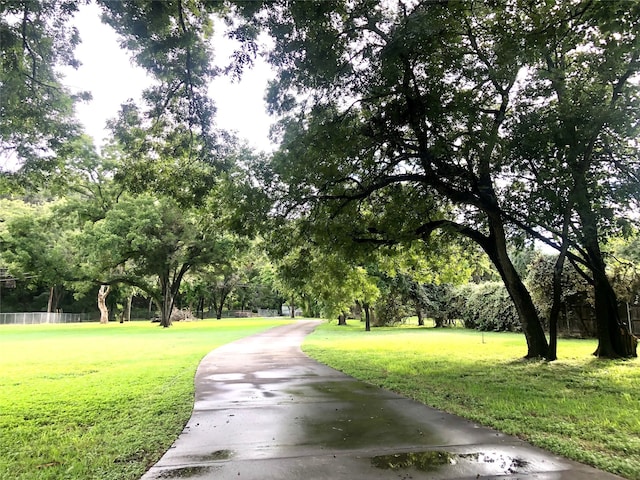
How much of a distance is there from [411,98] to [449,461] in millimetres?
6444

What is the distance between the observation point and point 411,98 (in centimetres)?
870

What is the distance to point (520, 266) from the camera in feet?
107

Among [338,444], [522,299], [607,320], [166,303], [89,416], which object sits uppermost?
[166,303]

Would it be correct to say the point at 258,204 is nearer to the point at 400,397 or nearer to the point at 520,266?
the point at 400,397

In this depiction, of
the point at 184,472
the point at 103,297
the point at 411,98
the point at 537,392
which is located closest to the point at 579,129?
the point at 411,98

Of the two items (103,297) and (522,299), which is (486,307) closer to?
(522,299)

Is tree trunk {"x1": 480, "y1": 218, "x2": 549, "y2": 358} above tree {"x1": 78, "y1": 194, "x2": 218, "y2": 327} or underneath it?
underneath

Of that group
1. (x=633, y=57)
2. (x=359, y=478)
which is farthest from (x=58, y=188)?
(x=633, y=57)

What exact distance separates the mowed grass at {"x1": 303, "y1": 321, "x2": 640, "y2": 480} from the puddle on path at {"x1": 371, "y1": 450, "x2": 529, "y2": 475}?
28.8 inches

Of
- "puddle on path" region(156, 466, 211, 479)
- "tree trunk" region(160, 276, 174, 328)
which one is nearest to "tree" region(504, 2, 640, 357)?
"puddle on path" region(156, 466, 211, 479)

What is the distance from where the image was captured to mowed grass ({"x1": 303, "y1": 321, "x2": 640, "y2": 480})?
5121 mm

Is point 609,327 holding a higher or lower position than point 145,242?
lower

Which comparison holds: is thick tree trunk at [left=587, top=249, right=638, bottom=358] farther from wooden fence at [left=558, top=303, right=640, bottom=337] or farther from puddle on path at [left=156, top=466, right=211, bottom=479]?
puddle on path at [left=156, top=466, right=211, bottom=479]

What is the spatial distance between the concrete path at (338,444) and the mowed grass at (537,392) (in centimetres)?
48
